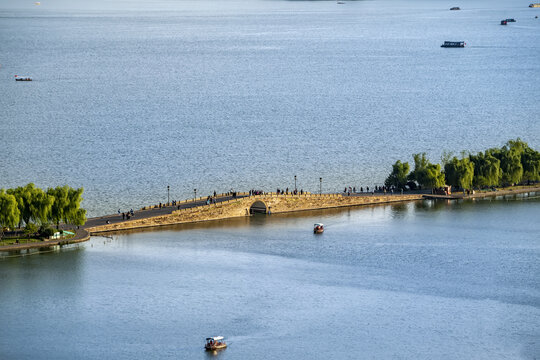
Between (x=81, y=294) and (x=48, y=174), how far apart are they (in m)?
43.5

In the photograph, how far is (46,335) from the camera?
73.1 metres

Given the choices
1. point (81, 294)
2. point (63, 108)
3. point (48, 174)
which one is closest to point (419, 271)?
point (81, 294)

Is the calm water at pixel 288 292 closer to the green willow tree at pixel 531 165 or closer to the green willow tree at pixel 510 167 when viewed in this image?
the green willow tree at pixel 510 167

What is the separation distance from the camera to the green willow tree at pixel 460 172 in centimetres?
11700

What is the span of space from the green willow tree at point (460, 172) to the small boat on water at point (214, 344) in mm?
52402

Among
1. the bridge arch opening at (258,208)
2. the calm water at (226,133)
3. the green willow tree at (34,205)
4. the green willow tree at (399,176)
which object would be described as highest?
the calm water at (226,133)

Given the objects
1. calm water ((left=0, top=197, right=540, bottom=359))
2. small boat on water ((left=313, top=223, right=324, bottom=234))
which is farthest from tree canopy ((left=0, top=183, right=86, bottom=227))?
small boat on water ((left=313, top=223, right=324, bottom=234))

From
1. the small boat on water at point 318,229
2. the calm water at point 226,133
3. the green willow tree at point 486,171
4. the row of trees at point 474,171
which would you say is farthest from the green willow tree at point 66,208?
the green willow tree at point 486,171

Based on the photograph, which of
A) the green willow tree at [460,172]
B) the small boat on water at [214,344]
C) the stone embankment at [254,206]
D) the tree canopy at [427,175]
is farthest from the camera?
the green willow tree at [460,172]

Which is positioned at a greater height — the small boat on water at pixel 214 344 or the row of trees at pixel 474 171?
the row of trees at pixel 474 171

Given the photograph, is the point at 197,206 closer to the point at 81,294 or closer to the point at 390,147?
the point at 81,294

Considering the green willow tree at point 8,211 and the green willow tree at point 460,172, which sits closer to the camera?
the green willow tree at point 8,211

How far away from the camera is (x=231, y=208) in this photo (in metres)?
106

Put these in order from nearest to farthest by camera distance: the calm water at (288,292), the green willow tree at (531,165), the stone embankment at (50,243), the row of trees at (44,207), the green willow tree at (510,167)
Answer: the calm water at (288,292) → the stone embankment at (50,243) → the row of trees at (44,207) → the green willow tree at (510,167) → the green willow tree at (531,165)
